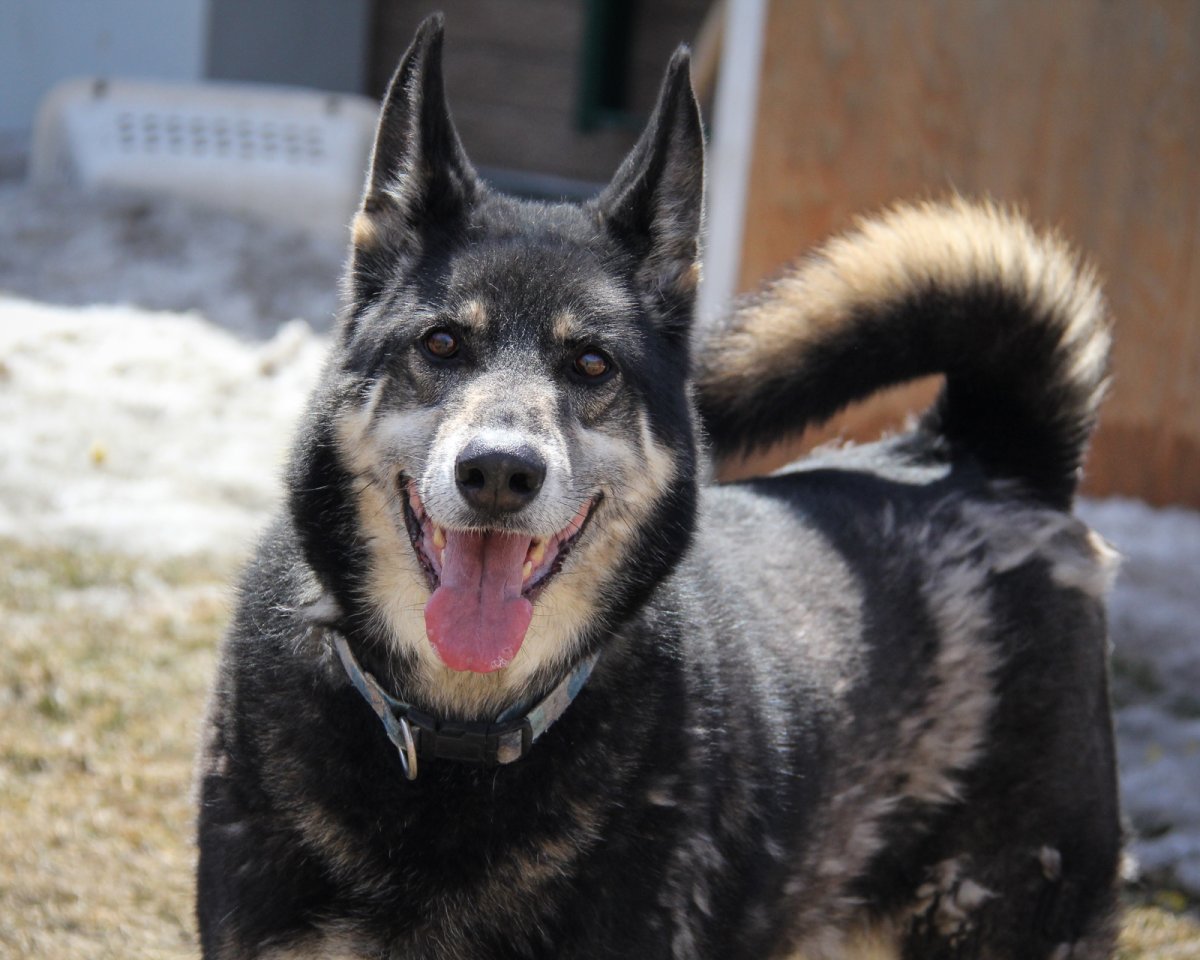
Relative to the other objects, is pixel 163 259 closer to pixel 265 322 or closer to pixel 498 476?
pixel 265 322

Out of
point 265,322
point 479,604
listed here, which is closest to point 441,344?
point 479,604

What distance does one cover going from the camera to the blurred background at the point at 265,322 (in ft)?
11.8

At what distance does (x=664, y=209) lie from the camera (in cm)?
251

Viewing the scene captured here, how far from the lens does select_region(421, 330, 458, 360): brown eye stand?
89.4 inches

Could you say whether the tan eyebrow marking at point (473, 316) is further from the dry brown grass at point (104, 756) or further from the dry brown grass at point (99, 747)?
the dry brown grass at point (104, 756)

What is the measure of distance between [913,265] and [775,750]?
111 cm

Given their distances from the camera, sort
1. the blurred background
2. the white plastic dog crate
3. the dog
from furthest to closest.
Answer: the white plastic dog crate → the blurred background → the dog

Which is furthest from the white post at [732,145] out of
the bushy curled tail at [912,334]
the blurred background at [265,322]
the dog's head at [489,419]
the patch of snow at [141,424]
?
the dog's head at [489,419]

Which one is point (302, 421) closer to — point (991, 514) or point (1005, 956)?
point (991, 514)

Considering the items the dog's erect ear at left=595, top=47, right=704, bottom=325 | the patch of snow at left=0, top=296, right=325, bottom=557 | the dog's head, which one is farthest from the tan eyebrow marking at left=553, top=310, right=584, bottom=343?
the patch of snow at left=0, top=296, right=325, bottom=557

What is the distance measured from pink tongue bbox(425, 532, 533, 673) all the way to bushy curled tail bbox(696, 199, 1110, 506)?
35.1 inches

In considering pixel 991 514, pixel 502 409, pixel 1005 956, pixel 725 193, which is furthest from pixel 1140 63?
pixel 502 409

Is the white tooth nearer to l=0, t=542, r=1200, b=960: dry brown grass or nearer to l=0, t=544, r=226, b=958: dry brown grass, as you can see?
l=0, t=544, r=226, b=958: dry brown grass

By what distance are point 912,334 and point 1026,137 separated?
9.74 ft
